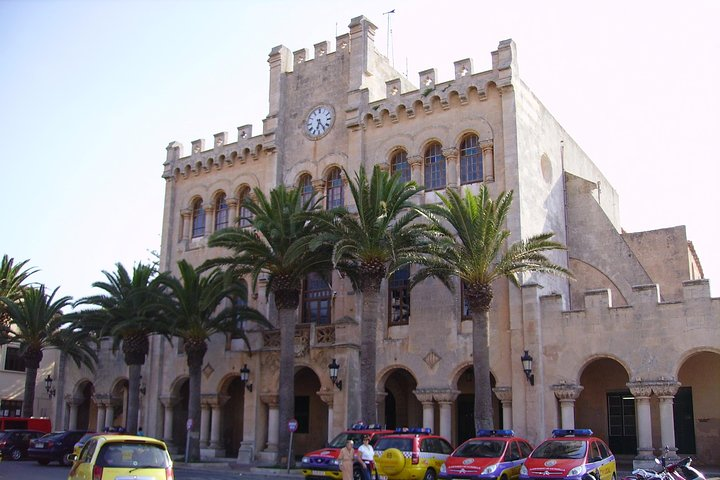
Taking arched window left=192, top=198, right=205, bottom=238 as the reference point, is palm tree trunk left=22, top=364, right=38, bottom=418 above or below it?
below

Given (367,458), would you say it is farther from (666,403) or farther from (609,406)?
(609,406)

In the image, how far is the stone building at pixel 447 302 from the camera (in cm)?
2512

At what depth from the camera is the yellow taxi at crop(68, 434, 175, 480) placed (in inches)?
521

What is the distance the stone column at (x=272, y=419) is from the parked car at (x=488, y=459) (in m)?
12.2

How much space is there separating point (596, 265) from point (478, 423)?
991 cm

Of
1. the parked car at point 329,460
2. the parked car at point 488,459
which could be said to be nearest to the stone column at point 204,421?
the parked car at point 329,460

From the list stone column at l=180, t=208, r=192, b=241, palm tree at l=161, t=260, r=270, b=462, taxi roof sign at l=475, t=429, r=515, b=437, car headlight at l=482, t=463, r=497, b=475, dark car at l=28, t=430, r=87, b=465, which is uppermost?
stone column at l=180, t=208, r=192, b=241

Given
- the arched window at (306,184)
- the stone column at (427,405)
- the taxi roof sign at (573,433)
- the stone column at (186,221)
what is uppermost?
the arched window at (306,184)

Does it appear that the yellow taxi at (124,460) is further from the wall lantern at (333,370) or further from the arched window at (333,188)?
the arched window at (333,188)

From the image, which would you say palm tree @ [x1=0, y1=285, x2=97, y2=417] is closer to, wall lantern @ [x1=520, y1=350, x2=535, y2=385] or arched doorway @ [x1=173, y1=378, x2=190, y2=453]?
arched doorway @ [x1=173, y1=378, x2=190, y2=453]

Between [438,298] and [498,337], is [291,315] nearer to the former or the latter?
[438,298]

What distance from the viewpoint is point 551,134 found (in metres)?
31.6

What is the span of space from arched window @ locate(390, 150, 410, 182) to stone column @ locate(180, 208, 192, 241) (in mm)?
11912

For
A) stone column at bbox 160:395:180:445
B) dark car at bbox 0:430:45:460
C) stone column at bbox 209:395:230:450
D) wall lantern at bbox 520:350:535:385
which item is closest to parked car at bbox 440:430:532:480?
wall lantern at bbox 520:350:535:385
